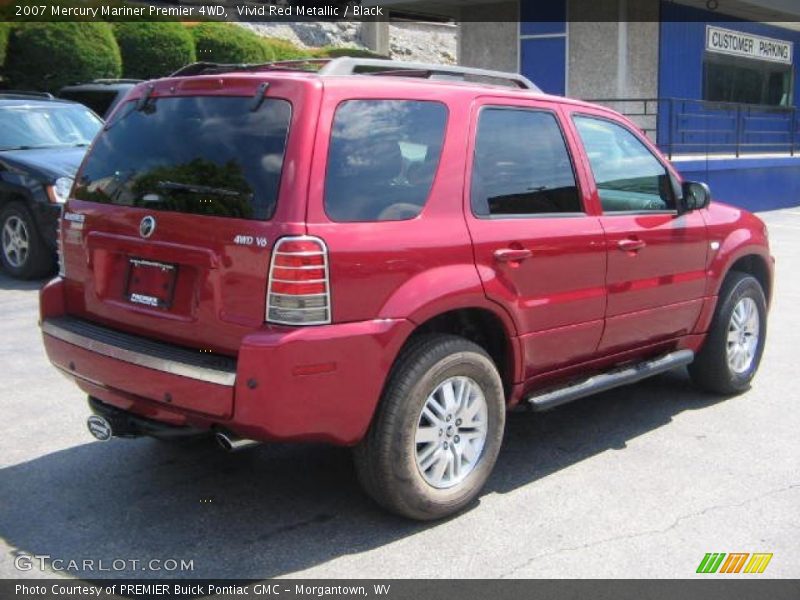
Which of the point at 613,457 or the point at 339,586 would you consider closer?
the point at 339,586

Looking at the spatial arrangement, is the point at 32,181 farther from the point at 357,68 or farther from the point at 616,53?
the point at 616,53

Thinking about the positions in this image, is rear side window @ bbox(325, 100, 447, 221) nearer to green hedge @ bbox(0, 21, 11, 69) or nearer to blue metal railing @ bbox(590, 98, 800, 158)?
blue metal railing @ bbox(590, 98, 800, 158)

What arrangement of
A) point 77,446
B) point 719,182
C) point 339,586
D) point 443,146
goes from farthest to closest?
point 719,182 < point 77,446 < point 443,146 < point 339,586

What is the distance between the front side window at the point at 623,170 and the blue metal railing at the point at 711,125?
38.5 ft

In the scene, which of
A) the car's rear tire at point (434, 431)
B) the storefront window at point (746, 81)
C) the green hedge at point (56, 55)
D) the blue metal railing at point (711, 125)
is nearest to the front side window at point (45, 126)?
the car's rear tire at point (434, 431)

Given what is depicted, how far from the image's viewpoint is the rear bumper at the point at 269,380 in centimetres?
346

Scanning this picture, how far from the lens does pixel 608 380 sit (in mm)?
4918

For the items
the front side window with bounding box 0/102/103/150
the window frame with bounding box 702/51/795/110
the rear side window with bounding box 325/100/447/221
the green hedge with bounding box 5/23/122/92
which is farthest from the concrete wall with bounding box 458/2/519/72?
the rear side window with bounding box 325/100/447/221

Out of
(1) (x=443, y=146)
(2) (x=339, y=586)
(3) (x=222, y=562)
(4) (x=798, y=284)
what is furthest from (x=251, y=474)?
(4) (x=798, y=284)

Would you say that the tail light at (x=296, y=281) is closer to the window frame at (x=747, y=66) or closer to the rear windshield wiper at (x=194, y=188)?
the rear windshield wiper at (x=194, y=188)

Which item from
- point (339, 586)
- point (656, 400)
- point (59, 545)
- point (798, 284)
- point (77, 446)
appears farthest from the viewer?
point (798, 284)

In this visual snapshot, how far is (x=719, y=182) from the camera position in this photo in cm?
1777

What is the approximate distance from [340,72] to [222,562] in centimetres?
212

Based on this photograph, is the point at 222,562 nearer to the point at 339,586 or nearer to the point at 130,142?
the point at 339,586
